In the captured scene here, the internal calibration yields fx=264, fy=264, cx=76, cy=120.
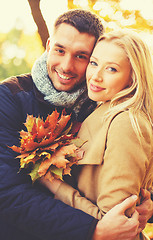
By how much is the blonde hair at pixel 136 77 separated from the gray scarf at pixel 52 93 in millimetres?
541

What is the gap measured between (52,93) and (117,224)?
1.23 metres

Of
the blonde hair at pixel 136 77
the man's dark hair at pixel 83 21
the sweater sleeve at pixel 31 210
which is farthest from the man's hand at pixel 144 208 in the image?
the man's dark hair at pixel 83 21

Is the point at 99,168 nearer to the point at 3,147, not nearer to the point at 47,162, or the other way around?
the point at 47,162

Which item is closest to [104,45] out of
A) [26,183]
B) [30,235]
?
[26,183]

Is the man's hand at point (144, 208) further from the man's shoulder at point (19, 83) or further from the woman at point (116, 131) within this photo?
the man's shoulder at point (19, 83)

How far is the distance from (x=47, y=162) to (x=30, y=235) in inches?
24.9

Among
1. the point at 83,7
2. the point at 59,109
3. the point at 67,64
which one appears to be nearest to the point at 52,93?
the point at 59,109

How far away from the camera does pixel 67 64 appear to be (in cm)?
239

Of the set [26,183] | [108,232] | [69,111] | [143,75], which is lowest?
[108,232]

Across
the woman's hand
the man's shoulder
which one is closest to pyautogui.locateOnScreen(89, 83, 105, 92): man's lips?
the man's shoulder

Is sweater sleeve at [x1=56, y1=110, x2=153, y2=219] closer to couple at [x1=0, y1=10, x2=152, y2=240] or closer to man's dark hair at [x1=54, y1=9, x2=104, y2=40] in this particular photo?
couple at [x1=0, y1=10, x2=152, y2=240]

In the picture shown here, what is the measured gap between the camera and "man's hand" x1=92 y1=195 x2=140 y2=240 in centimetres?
165

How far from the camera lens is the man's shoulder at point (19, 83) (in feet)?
7.29

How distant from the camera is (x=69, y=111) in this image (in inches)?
97.4
